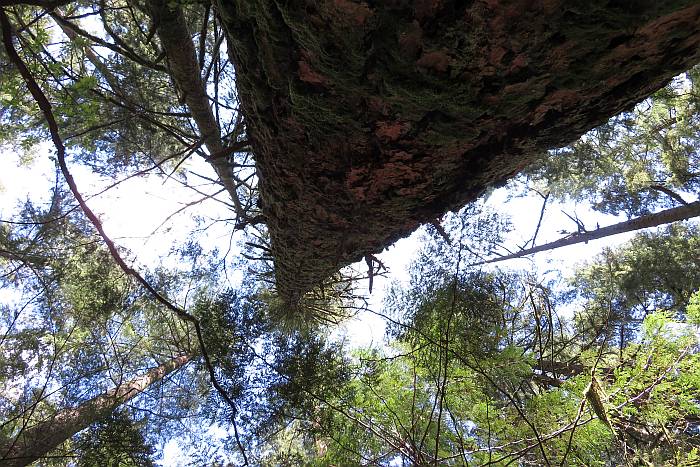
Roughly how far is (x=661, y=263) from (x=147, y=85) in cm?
940

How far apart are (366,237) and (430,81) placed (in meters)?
1.31

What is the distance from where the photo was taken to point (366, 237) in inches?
88.4

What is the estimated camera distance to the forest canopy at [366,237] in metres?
1.06

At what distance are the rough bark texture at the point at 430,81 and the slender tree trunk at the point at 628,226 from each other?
11.8ft

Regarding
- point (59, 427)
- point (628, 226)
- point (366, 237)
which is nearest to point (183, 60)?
point (366, 237)

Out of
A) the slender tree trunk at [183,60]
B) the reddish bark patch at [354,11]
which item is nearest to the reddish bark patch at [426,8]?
the reddish bark patch at [354,11]

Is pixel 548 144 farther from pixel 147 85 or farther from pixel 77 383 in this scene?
pixel 77 383

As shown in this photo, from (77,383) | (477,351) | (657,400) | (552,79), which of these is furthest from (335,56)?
(77,383)

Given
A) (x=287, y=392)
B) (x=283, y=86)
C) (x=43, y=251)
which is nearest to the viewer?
(x=283, y=86)

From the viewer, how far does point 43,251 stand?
5715mm

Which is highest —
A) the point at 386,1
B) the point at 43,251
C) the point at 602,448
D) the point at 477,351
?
the point at 43,251

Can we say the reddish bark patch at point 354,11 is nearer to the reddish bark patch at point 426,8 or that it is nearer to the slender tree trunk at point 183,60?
the reddish bark patch at point 426,8

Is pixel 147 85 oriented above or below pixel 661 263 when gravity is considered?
above

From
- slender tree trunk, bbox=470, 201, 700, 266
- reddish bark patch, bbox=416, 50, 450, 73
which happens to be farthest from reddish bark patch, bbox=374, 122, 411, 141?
slender tree trunk, bbox=470, 201, 700, 266
